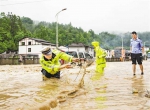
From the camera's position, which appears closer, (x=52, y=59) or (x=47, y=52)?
(x=47, y=52)

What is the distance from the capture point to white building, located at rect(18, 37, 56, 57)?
54.0 metres

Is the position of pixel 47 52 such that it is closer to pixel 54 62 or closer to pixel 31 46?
pixel 54 62

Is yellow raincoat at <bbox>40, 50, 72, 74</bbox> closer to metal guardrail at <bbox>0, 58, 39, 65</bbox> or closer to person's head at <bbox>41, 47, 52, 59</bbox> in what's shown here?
person's head at <bbox>41, 47, 52, 59</bbox>

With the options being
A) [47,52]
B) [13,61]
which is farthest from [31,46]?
Result: [47,52]

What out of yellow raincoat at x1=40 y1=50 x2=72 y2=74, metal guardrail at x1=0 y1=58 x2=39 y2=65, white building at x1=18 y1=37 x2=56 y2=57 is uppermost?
white building at x1=18 y1=37 x2=56 y2=57

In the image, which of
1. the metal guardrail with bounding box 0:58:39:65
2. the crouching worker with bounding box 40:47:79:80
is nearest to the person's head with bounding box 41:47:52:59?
the crouching worker with bounding box 40:47:79:80

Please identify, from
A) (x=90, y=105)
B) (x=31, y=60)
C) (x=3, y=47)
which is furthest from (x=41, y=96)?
(x=3, y=47)

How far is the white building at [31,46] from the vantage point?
Answer: 5400 cm

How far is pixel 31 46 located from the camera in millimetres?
55125

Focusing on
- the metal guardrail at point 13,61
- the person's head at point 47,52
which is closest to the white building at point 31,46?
the metal guardrail at point 13,61

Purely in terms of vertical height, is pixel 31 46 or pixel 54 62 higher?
pixel 31 46

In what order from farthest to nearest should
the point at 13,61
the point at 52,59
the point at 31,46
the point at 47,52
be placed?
the point at 31,46
the point at 13,61
the point at 52,59
the point at 47,52

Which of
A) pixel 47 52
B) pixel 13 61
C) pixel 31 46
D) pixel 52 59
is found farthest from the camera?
pixel 31 46

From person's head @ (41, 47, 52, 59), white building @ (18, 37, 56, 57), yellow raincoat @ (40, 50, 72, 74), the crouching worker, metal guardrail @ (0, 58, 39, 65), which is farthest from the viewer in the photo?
white building @ (18, 37, 56, 57)
